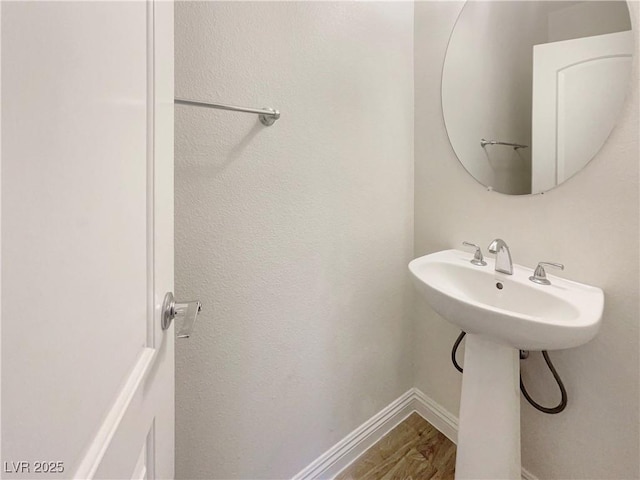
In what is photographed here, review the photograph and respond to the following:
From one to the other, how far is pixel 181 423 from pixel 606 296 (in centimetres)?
130

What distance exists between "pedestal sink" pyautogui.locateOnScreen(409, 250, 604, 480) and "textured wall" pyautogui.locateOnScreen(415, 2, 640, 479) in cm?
10

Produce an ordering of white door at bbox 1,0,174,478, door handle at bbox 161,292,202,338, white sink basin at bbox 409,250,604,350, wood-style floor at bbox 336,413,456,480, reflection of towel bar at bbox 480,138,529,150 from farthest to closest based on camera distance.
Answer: wood-style floor at bbox 336,413,456,480
reflection of towel bar at bbox 480,138,529,150
white sink basin at bbox 409,250,604,350
door handle at bbox 161,292,202,338
white door at bbox 1,0,174,478

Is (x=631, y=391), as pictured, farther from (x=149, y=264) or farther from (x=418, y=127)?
(x=149, y=264)

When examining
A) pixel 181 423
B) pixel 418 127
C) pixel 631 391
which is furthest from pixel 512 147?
pixel 181 423

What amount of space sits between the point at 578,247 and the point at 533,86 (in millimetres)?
565

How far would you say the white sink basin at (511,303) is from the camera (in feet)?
2.15

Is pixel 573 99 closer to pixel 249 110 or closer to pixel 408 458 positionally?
pixel 249 110

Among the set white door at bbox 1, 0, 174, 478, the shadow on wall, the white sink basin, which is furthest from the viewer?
the shadow on wall

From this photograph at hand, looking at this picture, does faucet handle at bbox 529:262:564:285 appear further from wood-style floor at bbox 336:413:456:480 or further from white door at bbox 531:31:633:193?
wood-style floor at bbox 336:413:456:480

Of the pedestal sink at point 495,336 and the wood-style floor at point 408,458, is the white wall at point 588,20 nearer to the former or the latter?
the pedestal sink at point 495,336

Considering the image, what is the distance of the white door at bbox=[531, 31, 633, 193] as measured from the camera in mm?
789

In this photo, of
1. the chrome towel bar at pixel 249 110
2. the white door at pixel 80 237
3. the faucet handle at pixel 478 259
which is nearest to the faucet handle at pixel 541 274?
the faucet handle at pixel 478 259

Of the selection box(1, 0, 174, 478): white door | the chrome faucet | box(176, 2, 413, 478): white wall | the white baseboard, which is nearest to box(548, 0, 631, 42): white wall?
box(176, 2, 413, 478): white wall

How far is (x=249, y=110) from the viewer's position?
78 cm
